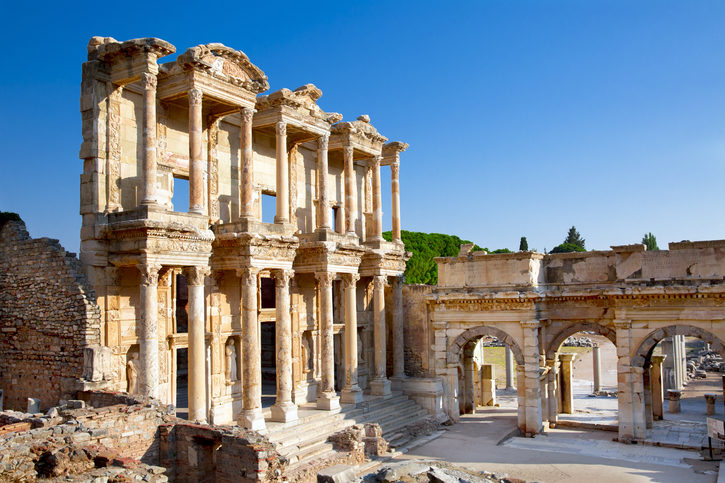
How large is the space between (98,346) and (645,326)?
1671cm

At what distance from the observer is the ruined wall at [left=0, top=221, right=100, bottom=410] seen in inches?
602

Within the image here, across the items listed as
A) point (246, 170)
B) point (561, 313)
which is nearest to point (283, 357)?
point (246, 170)

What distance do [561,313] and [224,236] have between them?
12.4 m

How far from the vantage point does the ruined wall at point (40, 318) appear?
15281mm

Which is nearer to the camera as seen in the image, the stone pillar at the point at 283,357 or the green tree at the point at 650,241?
the stone pillar at the point at 283,357

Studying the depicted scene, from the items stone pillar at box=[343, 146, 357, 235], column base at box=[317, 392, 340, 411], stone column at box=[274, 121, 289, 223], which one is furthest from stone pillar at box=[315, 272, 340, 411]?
stone pillar at box=[343, 146, 357, 235]

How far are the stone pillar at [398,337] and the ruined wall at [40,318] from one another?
41.3 feet

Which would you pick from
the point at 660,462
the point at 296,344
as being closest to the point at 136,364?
the point at 296,344

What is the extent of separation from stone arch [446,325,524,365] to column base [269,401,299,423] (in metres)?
7.68

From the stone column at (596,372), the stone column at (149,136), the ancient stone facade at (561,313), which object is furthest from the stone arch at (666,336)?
the stone column at (149,136)

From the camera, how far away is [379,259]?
2423 cm

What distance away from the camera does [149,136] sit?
15.8 metres

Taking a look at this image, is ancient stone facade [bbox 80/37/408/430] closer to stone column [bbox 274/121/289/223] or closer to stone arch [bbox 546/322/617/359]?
stone column [bbox 274/121/289/223]

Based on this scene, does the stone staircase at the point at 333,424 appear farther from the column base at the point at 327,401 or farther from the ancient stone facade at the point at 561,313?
the ancient stone facade at the point at 561,313
